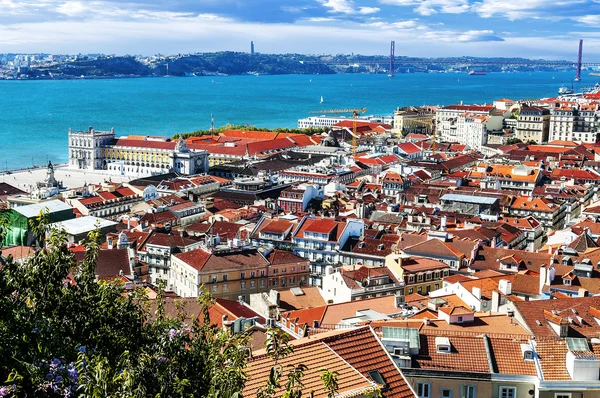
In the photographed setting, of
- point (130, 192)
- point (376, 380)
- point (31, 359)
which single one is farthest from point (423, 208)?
point (31, 359)

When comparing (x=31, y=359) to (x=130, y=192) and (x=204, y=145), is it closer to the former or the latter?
(x=130, y=192)

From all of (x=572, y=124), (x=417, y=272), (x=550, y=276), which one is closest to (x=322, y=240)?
(x=417, y=272)

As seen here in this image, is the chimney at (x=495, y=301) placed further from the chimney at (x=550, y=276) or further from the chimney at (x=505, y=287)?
the chimney at (x=550, y=276)

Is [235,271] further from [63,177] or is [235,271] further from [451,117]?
[451,117]

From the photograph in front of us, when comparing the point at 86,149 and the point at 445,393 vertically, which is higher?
the point at 445,393

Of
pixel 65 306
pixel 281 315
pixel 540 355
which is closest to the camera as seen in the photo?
pixel 65 306

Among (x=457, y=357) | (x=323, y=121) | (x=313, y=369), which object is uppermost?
(x=313, y=369)

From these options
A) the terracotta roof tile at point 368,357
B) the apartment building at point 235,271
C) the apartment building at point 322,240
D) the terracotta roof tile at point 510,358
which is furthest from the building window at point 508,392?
the apartment building at point 322,240
